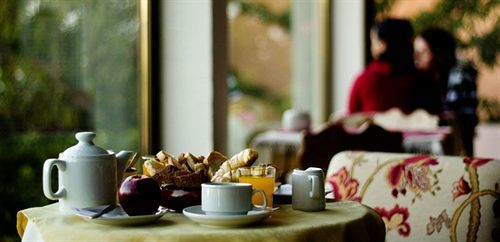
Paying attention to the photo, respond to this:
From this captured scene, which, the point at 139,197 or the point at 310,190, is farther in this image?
the point at 310,190

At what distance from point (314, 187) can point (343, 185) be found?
2.06 ft

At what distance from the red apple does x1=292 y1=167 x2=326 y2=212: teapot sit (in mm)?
321

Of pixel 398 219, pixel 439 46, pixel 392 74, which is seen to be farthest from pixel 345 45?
pixel 398 219

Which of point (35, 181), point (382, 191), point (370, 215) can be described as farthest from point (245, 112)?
point (370, 215)

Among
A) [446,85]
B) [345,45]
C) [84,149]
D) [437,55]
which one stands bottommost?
[84,149]

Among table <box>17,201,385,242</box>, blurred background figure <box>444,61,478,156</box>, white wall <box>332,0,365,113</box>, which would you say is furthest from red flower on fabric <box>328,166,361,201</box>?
white wall <box>332,0,365,113</box>

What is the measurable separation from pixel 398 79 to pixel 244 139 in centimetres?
135

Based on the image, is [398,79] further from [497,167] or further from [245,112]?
[497,167]

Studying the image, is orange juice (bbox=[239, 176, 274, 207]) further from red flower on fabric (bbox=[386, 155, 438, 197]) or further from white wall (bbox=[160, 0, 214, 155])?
white wall (bbox=[160, 0, 214, 155])

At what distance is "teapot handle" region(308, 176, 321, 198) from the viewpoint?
167cm

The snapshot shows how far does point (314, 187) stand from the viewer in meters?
1.67

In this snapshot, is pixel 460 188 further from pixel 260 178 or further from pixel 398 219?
pixel 260 178

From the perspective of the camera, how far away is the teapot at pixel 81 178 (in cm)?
163

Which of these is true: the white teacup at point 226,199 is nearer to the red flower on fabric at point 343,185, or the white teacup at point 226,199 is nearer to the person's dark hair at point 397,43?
the red flower on fabric at point 343,185
